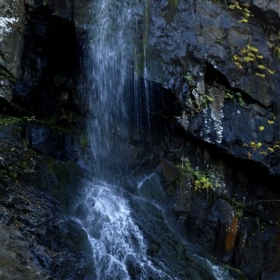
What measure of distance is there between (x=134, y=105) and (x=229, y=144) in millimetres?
2207

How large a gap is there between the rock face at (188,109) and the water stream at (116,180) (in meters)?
A: 0.23

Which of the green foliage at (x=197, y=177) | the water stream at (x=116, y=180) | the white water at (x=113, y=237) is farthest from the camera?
the green foliage at (x=197, y=177)

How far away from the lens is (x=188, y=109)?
867cm

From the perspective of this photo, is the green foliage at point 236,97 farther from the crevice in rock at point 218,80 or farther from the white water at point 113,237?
the white water at point 113,237

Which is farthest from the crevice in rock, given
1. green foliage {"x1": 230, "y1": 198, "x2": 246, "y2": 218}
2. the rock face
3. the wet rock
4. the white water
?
the wet rock

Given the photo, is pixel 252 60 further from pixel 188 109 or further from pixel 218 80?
pixel 188 109

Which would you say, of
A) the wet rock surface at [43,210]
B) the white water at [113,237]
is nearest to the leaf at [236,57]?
the white water at [113,237]

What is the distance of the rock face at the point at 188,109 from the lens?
26.7ft

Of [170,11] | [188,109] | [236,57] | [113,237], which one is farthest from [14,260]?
[236,57]

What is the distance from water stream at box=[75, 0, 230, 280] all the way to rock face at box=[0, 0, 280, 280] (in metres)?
0.23

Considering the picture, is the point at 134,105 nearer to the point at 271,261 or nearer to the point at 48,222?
the point at 48,222

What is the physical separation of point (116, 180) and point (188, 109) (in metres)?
2.12

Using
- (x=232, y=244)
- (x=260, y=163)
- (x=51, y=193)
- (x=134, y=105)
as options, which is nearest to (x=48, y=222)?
(x=51, y=193)

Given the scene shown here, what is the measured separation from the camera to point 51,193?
624cm
